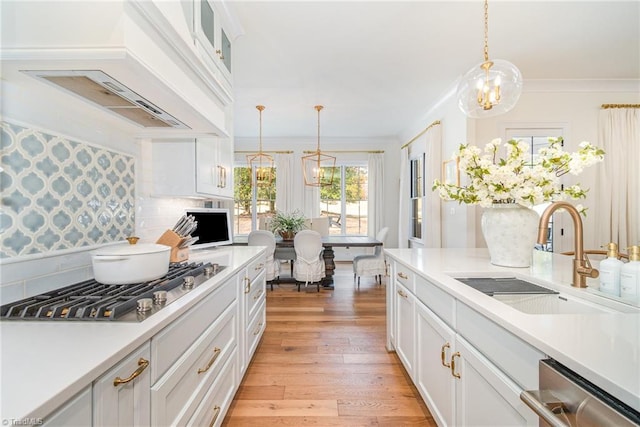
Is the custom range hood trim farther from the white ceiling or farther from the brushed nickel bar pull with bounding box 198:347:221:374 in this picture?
the white ceiling

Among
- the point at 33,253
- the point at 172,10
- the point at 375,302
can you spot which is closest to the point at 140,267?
the point at 33,253

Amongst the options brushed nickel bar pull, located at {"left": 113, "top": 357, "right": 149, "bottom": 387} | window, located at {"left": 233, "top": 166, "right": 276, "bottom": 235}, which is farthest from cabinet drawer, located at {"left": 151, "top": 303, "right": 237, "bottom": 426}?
window, located at {"left": 233, "top": 166, "right": 276, "bottom": 235}

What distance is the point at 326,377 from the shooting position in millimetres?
2049

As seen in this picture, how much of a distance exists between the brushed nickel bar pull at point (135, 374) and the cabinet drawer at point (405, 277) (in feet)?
4.64

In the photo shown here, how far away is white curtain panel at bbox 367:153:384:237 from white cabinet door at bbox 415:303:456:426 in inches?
187

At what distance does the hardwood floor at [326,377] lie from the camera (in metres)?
1.66

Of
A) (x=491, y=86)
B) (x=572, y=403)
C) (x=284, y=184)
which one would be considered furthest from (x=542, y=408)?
(x=284, y=184)

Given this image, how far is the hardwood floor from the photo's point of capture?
1663mm

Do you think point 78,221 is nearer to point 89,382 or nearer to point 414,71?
point 89,382

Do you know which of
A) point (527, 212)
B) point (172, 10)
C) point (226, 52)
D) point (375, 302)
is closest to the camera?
point (172, 10)

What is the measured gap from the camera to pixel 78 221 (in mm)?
1292

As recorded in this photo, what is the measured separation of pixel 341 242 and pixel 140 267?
337 centimetres

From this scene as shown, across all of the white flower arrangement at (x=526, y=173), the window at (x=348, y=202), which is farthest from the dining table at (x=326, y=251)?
the white flower arrangement at (x=526, y=173)

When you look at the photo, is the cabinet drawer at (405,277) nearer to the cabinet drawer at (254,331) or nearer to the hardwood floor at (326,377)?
the hardwood floor at (326,377)
